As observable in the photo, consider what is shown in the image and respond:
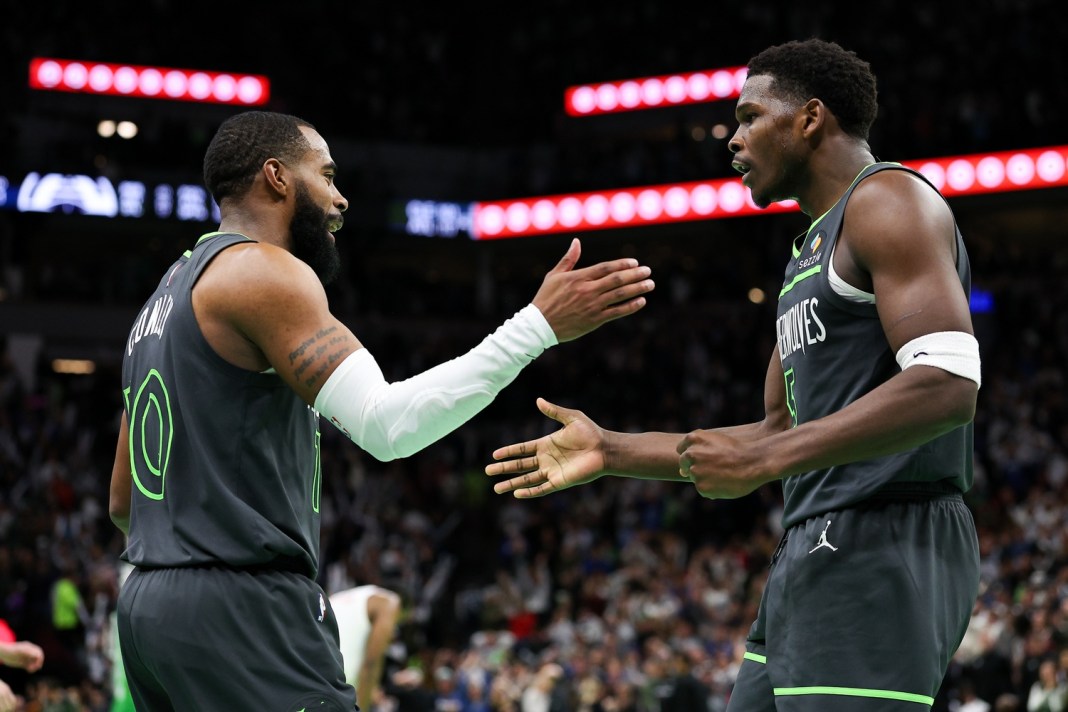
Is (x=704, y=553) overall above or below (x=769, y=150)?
below

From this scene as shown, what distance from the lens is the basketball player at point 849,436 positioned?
3.47 m

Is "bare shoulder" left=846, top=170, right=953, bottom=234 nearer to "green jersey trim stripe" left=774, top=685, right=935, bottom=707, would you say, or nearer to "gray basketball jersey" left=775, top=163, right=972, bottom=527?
"gray basketball jersey" left=775, top=163, right=972, bottom=527

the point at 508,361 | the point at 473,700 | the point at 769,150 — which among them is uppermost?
the point at 769,150

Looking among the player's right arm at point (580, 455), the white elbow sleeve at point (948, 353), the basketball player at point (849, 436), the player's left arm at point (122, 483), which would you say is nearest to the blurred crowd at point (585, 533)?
the player's left arm at point (122, 483)

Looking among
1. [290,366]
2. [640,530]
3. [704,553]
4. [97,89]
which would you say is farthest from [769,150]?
[97,89]

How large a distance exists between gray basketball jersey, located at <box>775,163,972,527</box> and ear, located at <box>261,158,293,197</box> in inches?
60.8

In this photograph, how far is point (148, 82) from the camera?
28203 millimetres

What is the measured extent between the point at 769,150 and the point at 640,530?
18.1 metres

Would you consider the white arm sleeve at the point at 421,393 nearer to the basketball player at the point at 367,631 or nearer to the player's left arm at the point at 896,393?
the player's left arm at the point at 896,393

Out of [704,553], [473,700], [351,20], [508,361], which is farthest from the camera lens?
[351,20]

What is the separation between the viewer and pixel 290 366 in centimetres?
370

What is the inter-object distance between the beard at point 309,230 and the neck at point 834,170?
146cm

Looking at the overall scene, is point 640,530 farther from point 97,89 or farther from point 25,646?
point 25,646

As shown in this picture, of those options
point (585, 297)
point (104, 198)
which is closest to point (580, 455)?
point (585, 297)
